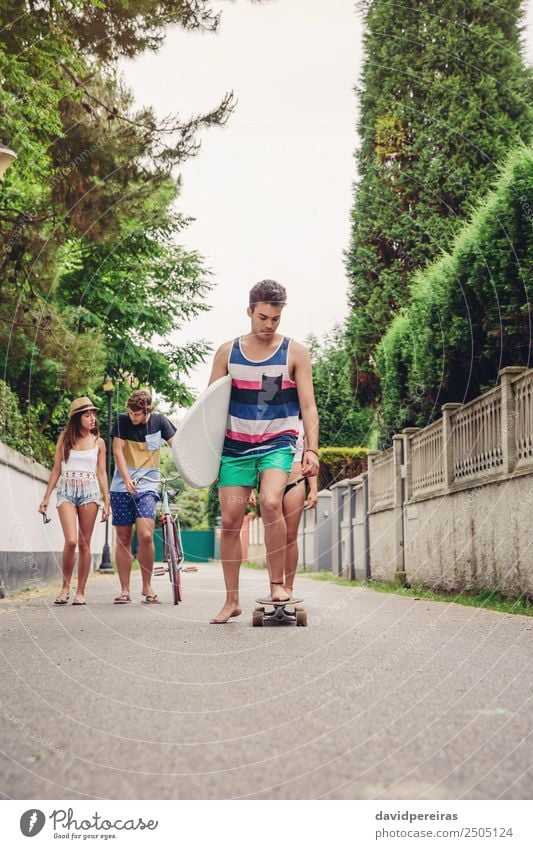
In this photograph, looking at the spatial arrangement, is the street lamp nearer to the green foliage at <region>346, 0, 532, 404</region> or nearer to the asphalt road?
the asphalt road

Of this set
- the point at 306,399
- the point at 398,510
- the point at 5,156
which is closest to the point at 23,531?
the point at 5,156

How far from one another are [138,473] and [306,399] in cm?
312

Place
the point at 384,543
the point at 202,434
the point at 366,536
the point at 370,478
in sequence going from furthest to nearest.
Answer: the point at 370,478, the point at 366,536, the point at 384,543, the point at 202,434

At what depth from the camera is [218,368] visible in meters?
6.06

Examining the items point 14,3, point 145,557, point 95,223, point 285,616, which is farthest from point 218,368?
point 95,223

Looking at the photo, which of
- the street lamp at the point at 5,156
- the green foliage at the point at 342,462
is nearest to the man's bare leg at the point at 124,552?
the street lamp at the point at 5,156

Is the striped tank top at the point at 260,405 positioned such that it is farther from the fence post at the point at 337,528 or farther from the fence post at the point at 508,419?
the fence post at the point at 337,528

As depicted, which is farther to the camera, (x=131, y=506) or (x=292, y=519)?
(x=131, y=506)

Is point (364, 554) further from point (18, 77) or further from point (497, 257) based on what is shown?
point (18, 77)

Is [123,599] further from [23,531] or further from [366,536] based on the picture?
[366,536]

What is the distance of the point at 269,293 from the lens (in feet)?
18.7

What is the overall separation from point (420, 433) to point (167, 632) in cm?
739

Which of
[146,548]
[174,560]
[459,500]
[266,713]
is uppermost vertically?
[459,500]

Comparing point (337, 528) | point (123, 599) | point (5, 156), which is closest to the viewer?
point (5, 156)
